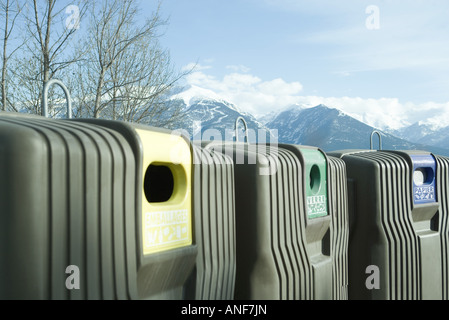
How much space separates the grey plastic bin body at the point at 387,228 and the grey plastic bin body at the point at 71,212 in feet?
7.31

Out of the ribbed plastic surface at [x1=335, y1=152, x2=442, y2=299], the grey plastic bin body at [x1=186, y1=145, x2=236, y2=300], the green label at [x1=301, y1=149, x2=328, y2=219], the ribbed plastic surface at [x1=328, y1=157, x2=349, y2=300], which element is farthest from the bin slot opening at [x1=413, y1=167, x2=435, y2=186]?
the grey plastic bin body at [x1=186, y1=145, x2=236, y2=300]

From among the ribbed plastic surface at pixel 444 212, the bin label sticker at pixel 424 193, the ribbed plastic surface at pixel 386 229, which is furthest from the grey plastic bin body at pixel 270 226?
the ribbed plastic surface at pixel 444 212

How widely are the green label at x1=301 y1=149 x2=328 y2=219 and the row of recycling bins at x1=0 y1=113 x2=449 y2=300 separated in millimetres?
12

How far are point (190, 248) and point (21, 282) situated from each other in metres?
0.86

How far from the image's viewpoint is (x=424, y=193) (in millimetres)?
4203

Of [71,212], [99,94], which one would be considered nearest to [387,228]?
[71,212]

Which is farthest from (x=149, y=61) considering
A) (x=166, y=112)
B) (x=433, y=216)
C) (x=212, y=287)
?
(x=212, y=287)

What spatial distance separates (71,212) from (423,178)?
10.9 feet

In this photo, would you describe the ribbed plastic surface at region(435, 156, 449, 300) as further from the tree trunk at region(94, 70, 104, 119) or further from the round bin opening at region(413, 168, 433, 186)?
the tree trunk at region(94, 70, 104, 119)

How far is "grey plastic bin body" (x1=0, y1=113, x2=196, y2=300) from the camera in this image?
1699mm

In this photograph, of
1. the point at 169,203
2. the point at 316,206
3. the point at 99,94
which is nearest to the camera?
the point at 169,203

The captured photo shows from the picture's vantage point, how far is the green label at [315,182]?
10.8 feet

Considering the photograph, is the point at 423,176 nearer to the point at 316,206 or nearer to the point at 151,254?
the point at 316,206

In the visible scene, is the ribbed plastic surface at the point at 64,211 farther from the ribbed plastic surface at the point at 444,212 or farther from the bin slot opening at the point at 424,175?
the ribbed plastic surface at the point at 444,212
